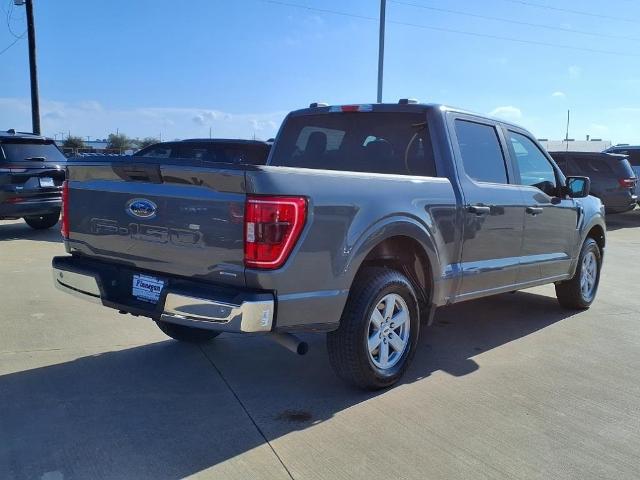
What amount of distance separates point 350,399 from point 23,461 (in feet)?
6.36

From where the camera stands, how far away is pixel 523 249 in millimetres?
5312

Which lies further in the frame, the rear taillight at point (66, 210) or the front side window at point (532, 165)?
the front side window at point (532, 165)

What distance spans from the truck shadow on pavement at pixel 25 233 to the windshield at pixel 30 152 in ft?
4.59

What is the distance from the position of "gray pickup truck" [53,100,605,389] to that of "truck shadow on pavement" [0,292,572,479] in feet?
1.20

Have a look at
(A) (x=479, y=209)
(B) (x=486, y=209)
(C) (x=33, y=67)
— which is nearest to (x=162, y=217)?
(A) (x=479, y=209)

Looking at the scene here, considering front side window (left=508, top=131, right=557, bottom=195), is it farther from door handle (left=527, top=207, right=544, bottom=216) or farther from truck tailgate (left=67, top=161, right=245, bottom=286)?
truck tailgate (left=67, top=161, right=245, bottom=286)

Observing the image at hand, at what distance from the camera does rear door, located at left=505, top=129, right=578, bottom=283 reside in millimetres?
5367

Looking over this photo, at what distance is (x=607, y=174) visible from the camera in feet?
51.1

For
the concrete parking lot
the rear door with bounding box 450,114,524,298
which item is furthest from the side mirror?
the concrete parking lot

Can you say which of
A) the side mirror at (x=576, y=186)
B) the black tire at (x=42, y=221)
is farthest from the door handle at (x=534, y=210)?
the black tire at (x=42, y=221)

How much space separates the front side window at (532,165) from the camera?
546cm

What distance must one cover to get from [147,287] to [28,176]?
7963mm

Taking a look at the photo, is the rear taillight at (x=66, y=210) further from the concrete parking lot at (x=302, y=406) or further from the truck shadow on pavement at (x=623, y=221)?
the truck shadow on pavement at (x=623, y=221)

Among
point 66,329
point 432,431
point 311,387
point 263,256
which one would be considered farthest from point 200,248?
point 66,329
